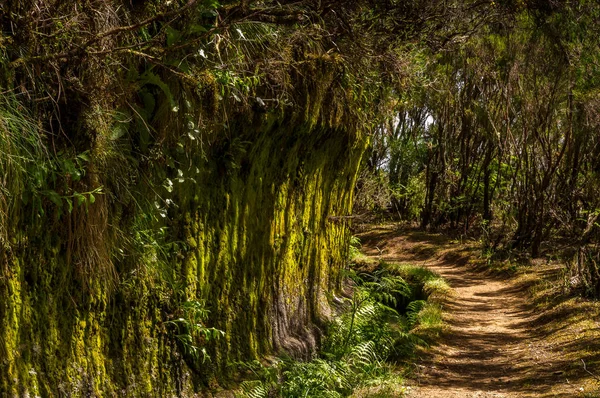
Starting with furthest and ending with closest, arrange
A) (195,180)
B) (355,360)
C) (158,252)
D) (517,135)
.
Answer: (517,135), (355,360), (195,180), (158,252)

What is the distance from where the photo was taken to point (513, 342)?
12.8 meters

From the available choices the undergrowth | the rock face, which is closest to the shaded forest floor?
the undergrowth

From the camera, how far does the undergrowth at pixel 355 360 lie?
8312 mm

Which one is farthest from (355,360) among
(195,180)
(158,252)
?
(158,252)

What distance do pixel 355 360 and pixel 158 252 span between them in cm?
433

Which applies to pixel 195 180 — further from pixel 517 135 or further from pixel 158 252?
pixel 517 135

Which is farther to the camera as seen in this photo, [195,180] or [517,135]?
[517,135]

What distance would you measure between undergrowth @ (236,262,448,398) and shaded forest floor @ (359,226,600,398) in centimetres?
36

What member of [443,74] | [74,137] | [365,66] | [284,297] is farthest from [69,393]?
[443,74]

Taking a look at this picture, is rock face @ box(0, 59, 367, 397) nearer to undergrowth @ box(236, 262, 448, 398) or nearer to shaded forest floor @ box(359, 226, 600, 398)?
undergrowth @ box(236, 262, 448, 398)

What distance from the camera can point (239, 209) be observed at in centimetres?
847

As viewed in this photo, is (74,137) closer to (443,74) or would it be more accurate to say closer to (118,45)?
(118,45)

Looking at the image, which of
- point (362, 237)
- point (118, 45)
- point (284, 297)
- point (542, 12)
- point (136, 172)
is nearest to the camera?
point (118, 45)

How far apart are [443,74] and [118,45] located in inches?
897
